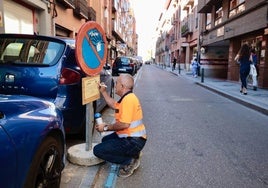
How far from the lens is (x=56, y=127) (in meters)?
2.96

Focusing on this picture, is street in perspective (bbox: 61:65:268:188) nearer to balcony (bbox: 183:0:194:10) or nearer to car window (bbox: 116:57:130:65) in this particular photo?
car window (bbox: 116:57:130:65)

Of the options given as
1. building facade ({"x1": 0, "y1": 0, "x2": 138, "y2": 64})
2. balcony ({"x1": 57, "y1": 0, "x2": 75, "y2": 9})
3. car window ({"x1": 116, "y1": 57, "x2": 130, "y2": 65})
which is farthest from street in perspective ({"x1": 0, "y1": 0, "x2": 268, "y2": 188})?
car window ({"x1": 116, "y1": 57, "x2": 130, "y2": 65})

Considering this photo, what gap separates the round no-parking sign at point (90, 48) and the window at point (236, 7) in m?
14.7

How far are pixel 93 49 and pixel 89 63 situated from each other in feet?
0.71

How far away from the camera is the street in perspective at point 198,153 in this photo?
3.79 m

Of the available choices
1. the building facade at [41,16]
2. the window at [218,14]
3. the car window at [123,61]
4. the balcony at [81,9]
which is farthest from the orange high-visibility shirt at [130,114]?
the car window at [123,61]

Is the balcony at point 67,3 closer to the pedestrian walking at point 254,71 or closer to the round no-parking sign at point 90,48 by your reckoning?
the pedestrian walking at point 254,71

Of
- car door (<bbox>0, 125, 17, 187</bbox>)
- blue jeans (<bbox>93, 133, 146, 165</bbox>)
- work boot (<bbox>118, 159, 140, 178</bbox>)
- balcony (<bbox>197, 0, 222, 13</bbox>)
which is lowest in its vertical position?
work boot (<bbox>118, 159, 140, 178</bbox>)

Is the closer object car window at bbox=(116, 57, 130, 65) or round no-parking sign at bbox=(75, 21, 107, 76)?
round no-parking sign at bbox=(75, 21, 107, 76)

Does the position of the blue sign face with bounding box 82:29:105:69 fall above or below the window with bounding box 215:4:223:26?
below

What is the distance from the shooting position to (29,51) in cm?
448

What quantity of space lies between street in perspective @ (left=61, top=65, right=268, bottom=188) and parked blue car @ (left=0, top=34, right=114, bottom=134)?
989 mm

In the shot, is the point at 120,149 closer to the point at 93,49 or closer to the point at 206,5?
the point at 93,49

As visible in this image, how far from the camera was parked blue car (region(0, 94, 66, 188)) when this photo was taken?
2.05 meters
